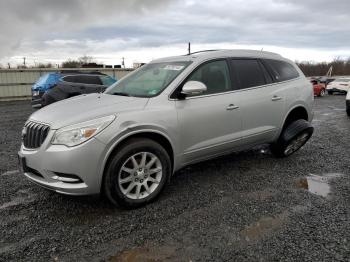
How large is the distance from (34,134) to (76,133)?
1.98 feet

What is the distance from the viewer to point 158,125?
3.70 m

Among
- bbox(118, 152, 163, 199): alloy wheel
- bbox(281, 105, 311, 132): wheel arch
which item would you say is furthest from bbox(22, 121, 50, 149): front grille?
bbox(281, 105, 311, 132): wheel arch

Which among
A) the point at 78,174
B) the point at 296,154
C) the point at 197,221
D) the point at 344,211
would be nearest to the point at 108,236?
the point at 78,174

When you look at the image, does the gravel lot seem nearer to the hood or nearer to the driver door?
the driver door

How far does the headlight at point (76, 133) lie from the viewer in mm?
3238

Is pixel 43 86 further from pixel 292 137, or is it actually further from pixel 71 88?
pixel 292 137

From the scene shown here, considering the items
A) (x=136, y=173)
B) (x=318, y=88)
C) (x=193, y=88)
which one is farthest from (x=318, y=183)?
(x=318, y=88)

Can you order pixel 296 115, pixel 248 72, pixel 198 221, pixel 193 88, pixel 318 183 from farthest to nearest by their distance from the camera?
1. pixel 296 115
2. pixel 248 72
3. pixel 318 183
4. pixel 193 88
5. pixel 198 221

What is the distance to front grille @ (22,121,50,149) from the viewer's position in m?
3.41

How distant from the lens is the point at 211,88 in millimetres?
4301

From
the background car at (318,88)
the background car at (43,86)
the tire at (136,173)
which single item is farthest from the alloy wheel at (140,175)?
the background car at (318,88)

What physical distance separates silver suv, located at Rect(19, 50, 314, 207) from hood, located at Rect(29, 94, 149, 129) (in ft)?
0.04

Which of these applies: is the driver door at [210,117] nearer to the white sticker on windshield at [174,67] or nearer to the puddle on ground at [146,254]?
the white sticker on windshield at [174,67]

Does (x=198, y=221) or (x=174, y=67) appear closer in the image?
(x=198, y=221)
